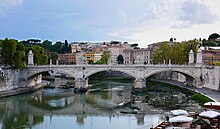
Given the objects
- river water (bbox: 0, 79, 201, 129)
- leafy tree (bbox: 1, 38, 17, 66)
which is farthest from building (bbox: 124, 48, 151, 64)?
leafy tree (bbox: 1, 38, 17, 66)

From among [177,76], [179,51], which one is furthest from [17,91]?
[177,76]

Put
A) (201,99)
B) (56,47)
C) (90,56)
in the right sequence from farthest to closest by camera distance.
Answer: (56,47) → (90,56) → (201,99)

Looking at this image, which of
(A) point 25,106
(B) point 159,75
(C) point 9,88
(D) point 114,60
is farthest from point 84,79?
(D) point 114,60

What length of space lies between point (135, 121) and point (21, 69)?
2075 cm

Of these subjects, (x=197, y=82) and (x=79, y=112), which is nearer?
(x=79, y=112)

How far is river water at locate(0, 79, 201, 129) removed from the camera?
70.4ft

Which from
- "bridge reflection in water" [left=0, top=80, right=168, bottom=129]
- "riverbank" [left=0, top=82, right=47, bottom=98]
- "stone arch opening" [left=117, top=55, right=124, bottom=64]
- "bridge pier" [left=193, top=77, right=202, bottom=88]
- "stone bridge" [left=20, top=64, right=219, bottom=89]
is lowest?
"bridge reflection in water" [left=0, top=80, right=168, bottom=129]

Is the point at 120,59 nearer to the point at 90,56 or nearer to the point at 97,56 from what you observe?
the point at 97,56

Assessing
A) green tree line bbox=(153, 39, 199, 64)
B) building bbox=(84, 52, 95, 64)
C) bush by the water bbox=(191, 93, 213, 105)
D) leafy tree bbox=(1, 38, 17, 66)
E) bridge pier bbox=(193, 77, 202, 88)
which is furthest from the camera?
building bbox=(84, 52, 95, 64)

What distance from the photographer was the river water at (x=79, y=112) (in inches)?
845

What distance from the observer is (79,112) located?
26.4 m

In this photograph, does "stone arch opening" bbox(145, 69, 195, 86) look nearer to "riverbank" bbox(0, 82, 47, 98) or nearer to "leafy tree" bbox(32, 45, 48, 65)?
"riverbank" bbox(0, 82, 47, 98)

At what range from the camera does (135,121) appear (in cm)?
2181

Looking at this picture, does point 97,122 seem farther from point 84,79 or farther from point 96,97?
point 84,79
